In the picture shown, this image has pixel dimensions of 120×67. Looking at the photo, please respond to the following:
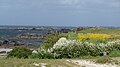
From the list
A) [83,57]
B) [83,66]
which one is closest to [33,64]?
[83,66]

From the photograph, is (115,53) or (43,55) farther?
(115,53)

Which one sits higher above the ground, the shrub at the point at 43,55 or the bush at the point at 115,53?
the shrub at the point at 43,55

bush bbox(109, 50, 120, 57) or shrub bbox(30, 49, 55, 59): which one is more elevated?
shrub bbox(30, 49, 55, 59)

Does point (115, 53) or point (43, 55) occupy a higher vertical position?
point (43, 55)

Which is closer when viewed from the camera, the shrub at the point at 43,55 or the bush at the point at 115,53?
the shrub at the point at 43,55

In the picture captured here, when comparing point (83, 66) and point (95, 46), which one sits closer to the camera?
point (83, 66)

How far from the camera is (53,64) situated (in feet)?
58.5

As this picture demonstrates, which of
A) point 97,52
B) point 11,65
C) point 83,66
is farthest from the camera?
point 97,52

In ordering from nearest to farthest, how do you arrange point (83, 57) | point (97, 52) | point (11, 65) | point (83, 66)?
point (11, 65) → point (83, 66) → point (83, 57) → point (97, 52)

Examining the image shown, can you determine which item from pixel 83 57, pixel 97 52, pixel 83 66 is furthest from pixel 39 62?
pixel 97 52

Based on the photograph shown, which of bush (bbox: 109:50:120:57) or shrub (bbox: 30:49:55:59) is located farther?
bush (bbox: 109:50:120:57)

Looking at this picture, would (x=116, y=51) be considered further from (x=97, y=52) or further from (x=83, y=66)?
(x=83, y=66)

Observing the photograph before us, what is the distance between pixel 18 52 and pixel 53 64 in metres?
8.42

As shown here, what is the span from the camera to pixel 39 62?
704 inches
